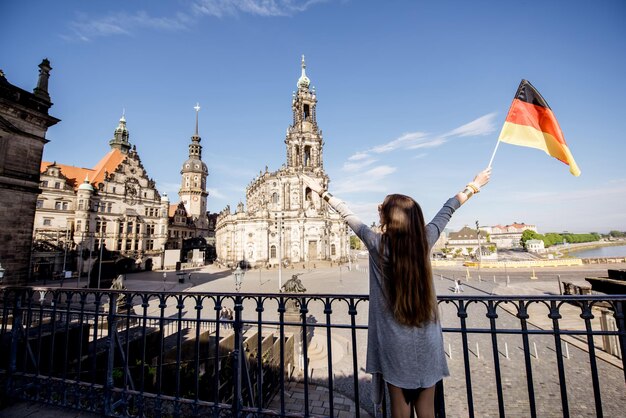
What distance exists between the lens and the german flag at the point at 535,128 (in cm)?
395

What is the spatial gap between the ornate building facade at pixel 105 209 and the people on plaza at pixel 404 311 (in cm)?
3765

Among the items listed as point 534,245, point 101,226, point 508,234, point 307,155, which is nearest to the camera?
point 101,226

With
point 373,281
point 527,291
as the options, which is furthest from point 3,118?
point 527,291

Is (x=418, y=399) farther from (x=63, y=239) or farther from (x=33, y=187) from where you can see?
(x=63, y=239)

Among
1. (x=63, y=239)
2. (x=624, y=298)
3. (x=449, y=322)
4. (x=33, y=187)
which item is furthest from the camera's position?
(x=63, y=239)

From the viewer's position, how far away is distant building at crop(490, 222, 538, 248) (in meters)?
165

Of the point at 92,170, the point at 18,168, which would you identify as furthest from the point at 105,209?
the point at 18,168

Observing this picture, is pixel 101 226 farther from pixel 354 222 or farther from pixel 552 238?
pixel 552 238

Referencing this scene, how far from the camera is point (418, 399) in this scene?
2111mm

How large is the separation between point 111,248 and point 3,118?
104 ft

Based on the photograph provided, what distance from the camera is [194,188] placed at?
64.4 m

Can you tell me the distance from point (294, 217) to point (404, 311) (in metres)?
48.0

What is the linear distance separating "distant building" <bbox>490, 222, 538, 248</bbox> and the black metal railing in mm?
178988

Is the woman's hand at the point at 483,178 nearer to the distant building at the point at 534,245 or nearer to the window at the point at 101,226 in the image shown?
the window at the point at 101,226
